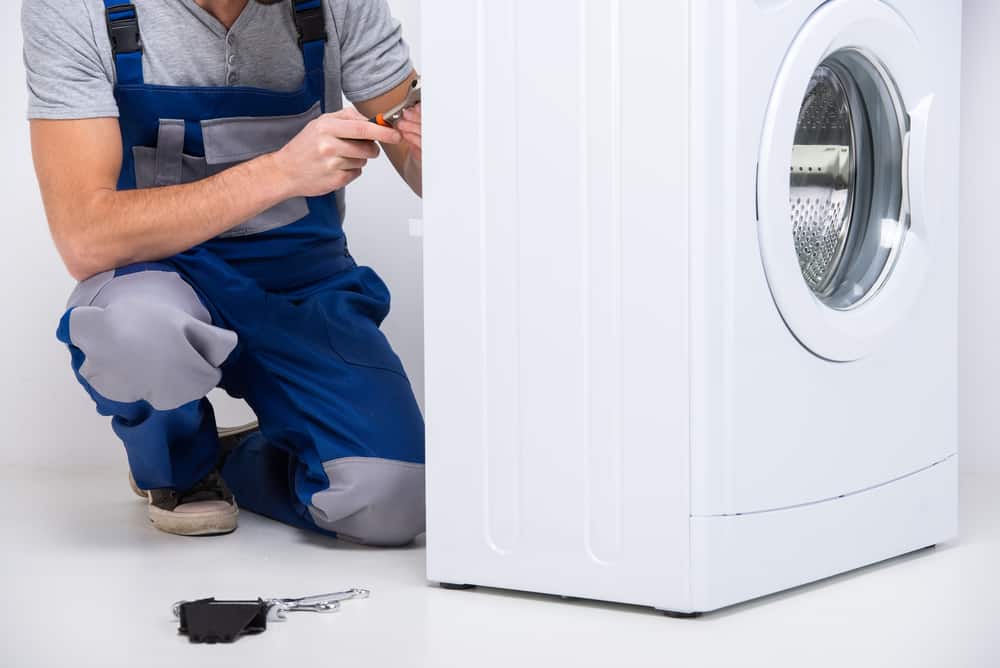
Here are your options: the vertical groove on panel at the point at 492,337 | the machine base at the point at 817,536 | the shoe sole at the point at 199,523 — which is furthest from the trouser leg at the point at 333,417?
the machine base at the point at 817,536

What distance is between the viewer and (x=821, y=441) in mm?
1552

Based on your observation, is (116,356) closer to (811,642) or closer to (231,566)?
(231,566)

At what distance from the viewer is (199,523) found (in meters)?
1.98

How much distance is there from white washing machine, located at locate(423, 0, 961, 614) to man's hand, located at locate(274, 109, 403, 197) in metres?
0.16

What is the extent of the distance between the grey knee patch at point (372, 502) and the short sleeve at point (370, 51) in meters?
0.65

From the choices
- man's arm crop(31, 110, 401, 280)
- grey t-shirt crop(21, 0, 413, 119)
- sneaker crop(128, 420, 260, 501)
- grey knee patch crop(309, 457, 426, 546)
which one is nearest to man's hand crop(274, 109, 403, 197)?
man's arm crop(31, 110, 401, 280)

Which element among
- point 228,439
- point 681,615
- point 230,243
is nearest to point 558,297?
point 681,615

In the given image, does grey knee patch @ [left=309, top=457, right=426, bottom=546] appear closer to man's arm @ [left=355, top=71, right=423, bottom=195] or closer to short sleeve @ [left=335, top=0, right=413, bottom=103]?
man's arm @ [left=355, top=71, right=423, bottom=195]

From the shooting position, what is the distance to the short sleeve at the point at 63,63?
1801 mm

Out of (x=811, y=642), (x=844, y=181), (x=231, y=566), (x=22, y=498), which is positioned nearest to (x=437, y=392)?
(x=231, y=566)

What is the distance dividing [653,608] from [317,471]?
2.11 ft

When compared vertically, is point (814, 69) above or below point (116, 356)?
above

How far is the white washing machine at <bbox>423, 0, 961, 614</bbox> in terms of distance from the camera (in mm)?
1402

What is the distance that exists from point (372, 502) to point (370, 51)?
2.54 ft
